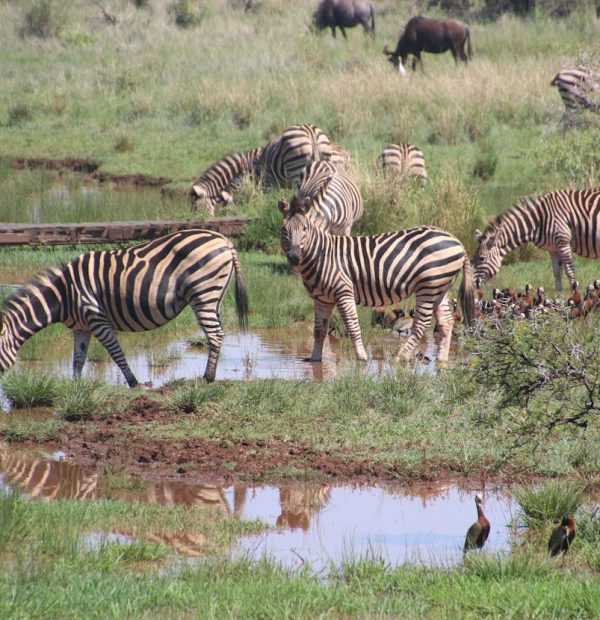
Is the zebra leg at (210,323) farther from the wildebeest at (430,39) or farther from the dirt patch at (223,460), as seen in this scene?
the wildebeest at (430,39)

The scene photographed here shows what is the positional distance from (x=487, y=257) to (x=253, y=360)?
448 cm

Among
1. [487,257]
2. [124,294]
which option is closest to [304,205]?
[124,294]

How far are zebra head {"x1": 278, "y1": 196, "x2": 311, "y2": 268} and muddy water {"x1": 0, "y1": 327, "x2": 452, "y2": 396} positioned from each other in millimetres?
1021

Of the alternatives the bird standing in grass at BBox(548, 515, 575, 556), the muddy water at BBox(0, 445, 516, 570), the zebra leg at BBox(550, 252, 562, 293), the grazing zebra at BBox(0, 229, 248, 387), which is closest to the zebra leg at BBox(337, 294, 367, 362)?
the grazing zebra at BBox(0, 229, 248, 387)

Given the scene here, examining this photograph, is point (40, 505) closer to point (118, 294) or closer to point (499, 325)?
point (499, 325)

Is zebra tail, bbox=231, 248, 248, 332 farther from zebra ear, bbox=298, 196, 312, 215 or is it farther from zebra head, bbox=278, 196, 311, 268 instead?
zebra ear, bbox=298, 196, 312, 215

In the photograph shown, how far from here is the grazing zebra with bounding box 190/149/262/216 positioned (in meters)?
19.0

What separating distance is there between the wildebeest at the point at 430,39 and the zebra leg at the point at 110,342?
20403 millimetres

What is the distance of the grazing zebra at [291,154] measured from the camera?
738 inches

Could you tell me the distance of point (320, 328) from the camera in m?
11.7

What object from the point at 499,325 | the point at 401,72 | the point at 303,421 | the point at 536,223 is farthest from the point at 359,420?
the point at 401,72

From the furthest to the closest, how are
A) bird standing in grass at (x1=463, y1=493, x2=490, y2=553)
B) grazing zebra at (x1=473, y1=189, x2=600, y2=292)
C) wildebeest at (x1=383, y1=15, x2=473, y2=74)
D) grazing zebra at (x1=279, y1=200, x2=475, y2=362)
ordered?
wildebeest at (x1=383, y1=15, x2=473, y2=74) → grazing zebra at (x1=473, y1=189, x2=600, y2=292) → grazing zebra at (x1=279, y1=200, x2=475, y2=362) → bird standing in grass at (x1=463, y1=493, x2=490, y2=553)

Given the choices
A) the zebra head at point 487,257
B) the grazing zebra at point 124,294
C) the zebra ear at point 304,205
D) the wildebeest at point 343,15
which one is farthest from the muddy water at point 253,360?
the wildebeest at point 343,15

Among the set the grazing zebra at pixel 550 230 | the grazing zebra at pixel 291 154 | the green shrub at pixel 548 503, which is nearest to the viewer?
the green shrub at pixel 548 503
